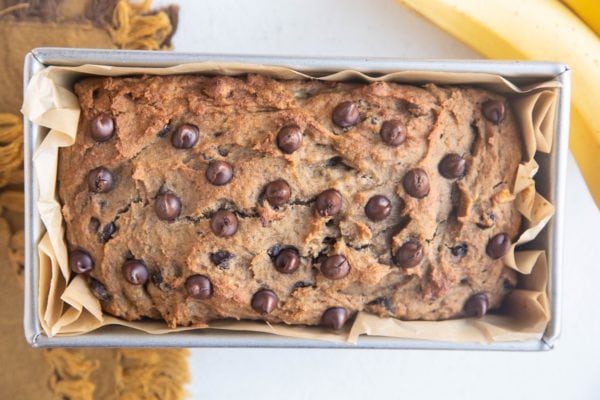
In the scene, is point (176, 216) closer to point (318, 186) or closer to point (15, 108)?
point (318, 186)

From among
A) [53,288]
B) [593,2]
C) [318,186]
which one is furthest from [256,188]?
[593,2]

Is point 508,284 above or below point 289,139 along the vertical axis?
below

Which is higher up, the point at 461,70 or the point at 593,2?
the point at 593,2

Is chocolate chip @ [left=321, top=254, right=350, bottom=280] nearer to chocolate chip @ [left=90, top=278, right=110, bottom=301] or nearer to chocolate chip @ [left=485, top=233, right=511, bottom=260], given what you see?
chocolate chip @ [left=485, top=233, right=511, bottom=260]

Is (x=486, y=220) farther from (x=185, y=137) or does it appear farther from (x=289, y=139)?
(x=185, y=137)

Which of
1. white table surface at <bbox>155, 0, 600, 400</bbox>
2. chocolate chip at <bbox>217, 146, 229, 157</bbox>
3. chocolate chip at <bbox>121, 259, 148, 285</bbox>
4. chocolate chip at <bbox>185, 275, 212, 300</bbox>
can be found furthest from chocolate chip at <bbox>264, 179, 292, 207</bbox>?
white table surface at <bbox>155, 0, 600, 400</bbox>

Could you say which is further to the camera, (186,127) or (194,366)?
(194,366)

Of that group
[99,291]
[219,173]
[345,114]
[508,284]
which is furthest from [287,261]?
[508,284]
